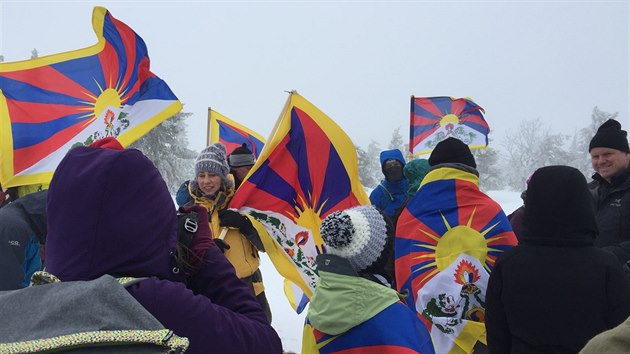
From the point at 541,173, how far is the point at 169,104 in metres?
3.06

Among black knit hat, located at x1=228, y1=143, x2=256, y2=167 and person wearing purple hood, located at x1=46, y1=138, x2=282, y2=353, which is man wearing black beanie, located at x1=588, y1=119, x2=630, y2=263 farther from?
person wearing purple hood, located at x1=46, y1=138, x2=282, y2=353

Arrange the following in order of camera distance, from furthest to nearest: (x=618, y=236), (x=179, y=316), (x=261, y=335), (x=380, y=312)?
1. (x=618, y=236)
2. (x=380, y=312)
3. (x=261, y=335)
4. (x=179, y=316)

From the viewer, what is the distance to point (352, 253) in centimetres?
278

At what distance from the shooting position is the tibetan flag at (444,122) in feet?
38.8

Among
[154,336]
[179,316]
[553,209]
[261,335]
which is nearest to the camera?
[154,336]

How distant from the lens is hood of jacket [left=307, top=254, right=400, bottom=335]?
2641mm

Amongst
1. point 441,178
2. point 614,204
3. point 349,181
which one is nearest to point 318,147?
point 349,181

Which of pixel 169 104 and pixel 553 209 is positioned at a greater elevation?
pixel 169 104

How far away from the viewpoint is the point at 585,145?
4838 cm

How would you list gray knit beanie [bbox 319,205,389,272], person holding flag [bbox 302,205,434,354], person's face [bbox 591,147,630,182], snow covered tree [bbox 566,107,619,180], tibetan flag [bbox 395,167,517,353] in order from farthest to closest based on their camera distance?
snow covered tree [bbox 566,107,619,180] < person's face [bbox 591,147,630,182] < tibetan flag [bbox 395,167,517,353] < gray knit beanie [bbox 319,205,389,272] < person holding flag [bbox 302,205,434,354]

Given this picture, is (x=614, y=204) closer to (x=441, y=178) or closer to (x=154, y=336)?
(x=441, y=178)

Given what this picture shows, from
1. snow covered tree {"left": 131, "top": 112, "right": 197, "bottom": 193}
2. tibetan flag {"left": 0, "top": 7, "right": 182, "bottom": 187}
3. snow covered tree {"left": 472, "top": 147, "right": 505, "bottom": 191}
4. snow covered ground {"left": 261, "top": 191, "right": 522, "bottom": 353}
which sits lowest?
snow covered tree {"left": 472, "top": 147, "right": 505, "bottom": 191}

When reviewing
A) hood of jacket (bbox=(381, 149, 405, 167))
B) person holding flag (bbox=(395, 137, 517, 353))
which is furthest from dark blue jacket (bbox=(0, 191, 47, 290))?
hood of jacket (bbox=(381, 149, 405, 167))

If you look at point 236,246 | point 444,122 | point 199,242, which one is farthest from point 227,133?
point 199,242
